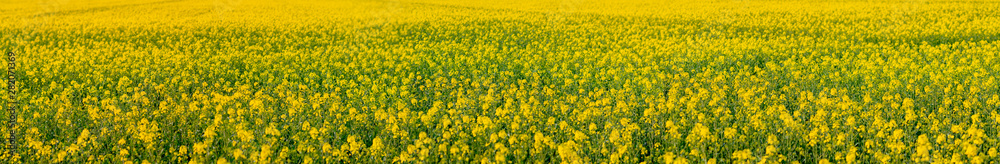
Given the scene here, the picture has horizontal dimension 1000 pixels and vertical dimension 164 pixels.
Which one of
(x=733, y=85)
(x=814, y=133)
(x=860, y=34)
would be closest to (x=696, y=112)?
(x=814, y=133)

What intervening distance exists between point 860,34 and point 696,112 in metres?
11.2

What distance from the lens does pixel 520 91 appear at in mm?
8633

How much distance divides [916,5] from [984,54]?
1545cm

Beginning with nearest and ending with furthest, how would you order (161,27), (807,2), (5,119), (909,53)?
(5,119)
(909,53)
(161,27)
(807,2)

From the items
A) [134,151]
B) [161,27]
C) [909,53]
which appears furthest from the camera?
[161,27]

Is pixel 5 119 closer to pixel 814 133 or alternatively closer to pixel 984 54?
pixel 814 133

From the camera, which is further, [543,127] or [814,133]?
[543,127]

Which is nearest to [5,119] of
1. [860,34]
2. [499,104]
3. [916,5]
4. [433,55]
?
[499,104]

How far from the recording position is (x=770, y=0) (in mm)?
29250

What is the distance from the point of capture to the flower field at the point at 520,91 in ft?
18.4

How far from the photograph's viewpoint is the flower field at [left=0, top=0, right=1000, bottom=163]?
560 cm

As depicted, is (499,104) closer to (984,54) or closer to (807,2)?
(984,54)

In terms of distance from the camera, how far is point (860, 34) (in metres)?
15.8

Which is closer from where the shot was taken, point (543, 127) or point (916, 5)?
point (543, 127)
